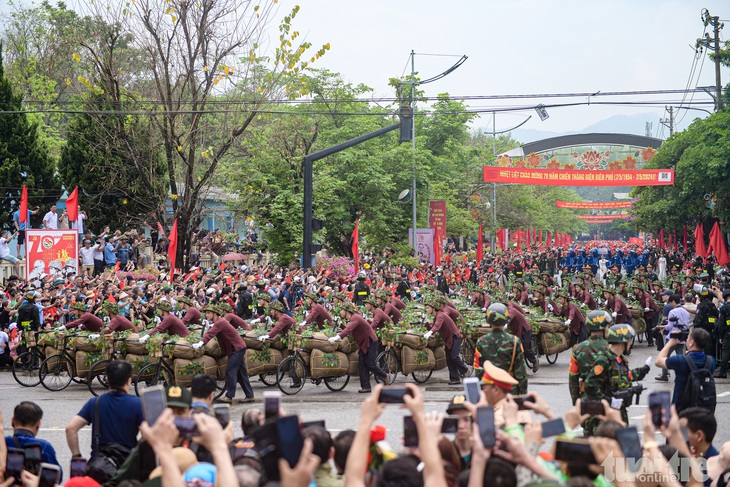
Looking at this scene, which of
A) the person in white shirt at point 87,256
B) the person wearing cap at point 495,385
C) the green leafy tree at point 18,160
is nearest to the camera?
the person wearing cap at point 495,385

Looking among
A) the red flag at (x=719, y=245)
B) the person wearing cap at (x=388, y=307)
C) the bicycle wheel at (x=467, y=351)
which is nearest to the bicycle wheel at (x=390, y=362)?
the person wearing cap at (x=388, y=307)

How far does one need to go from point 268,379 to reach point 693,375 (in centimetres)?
988

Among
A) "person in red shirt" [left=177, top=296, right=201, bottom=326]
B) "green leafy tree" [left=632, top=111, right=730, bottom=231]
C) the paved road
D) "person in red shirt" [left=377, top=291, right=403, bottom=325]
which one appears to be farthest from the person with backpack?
"green leafy tree" [left=632, top=111, right=730, bottom=231]

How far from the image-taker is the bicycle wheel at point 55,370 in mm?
16250

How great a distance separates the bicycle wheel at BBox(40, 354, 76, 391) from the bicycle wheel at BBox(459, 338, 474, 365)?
7.61 metres

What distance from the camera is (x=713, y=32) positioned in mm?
37750

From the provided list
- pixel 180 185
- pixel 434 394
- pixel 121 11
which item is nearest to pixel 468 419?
pixel 434 394

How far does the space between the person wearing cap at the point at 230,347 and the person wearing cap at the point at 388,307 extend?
10.9ft

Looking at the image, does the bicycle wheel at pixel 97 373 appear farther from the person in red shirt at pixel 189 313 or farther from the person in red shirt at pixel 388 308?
the person in red shirt at pixel 388 308

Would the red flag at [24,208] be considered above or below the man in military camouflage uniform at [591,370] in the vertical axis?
above

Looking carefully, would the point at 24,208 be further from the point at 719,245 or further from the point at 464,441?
the point at 464,441

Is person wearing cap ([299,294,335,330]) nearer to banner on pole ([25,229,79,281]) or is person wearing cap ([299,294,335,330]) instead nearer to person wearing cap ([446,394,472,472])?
banner on pole ([25,229,79,281])

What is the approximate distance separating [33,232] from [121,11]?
9.16 metres

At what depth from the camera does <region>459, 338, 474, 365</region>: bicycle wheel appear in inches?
715
